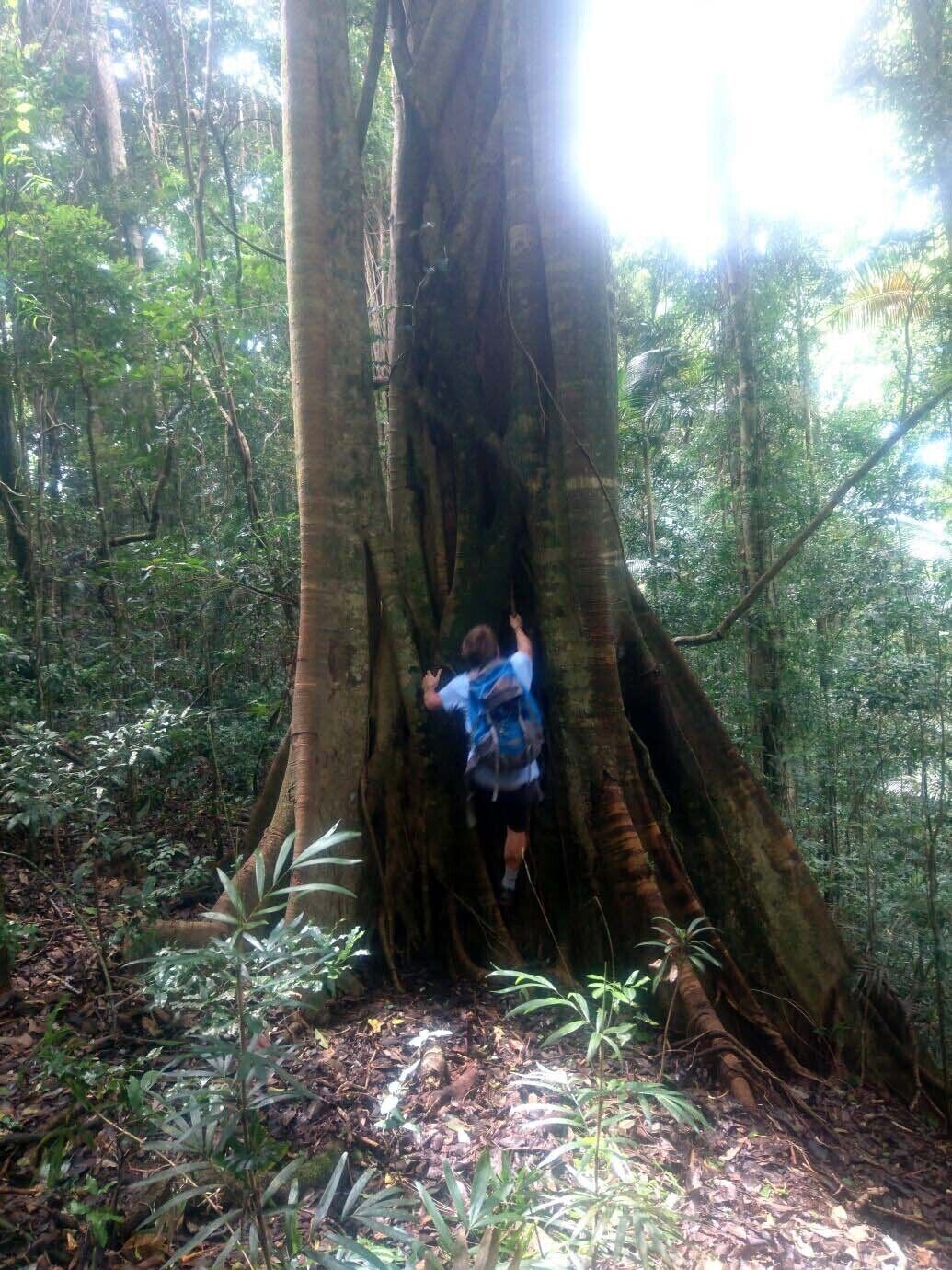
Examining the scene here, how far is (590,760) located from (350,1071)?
1.90m

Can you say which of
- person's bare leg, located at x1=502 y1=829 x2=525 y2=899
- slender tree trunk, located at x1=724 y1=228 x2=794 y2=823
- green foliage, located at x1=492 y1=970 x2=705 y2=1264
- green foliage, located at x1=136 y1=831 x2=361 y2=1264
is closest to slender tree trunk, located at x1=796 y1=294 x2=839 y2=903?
slender tree trunk, located at x1=724 y1=228 x2=794 y2=823

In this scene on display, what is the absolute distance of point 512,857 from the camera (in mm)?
4258

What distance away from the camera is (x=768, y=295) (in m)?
9.65

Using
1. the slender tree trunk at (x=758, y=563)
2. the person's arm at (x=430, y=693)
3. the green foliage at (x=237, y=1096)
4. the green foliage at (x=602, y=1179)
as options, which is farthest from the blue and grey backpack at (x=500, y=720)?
the slender tree trunk at (x=758, y=563)

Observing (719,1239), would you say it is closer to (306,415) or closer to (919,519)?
(306,415)

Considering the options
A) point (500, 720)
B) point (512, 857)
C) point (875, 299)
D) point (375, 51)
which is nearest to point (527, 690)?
point (500, 720)

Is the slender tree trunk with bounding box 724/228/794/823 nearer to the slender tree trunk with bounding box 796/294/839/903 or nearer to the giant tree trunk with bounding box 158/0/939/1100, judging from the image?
the slender tree trunk with bounding box 796/294/839/903

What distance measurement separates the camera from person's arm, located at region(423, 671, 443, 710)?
4.29 m

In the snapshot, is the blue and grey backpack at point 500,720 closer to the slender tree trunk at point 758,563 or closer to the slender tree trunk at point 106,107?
the slender tree trunk at point 758,563

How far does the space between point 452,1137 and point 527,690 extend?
197cm

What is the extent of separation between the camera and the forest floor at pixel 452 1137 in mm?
2309

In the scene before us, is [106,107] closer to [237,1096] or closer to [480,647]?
[480,647]

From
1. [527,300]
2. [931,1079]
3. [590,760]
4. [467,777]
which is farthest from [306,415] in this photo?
[931,1079]

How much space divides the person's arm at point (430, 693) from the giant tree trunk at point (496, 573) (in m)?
0.10
